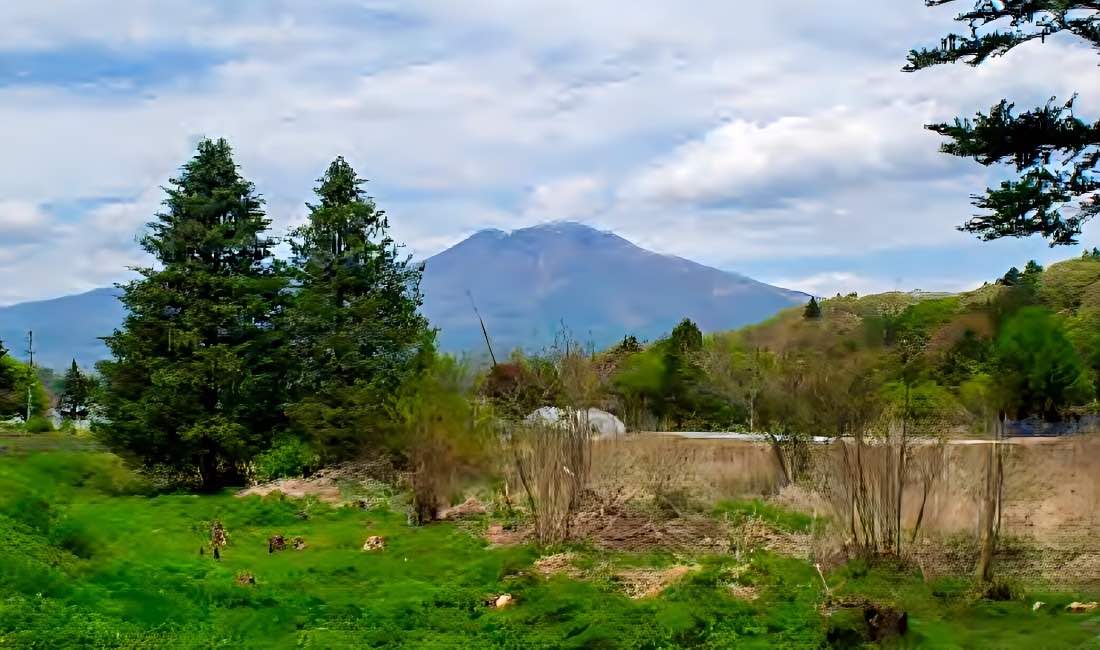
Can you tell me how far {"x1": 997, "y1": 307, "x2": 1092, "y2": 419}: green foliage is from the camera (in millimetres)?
26688

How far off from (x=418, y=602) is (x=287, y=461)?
41.3 ft

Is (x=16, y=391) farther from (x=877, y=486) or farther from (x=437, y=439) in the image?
(x=877, y=486)

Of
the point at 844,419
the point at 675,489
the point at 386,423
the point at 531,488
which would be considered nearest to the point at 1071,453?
the point at 844,419

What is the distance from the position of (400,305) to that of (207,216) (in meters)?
4.79

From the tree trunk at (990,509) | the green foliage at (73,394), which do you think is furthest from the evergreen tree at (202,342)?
the green foliage at (73,394)

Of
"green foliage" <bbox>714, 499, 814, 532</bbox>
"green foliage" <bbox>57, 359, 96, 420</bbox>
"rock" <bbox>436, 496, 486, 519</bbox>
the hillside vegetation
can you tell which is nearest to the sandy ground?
"green foliage" <bbox>714, 499, 814, 532</bbox>

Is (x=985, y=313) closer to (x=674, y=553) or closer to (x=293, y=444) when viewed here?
(x=674, y=553)

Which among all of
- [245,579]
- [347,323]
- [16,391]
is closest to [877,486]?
[245,579]

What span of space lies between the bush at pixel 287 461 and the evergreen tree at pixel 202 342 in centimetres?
42

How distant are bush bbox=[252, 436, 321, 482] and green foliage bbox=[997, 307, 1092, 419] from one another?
687 inches

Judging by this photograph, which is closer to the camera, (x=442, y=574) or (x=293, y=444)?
(x=442, y=574)

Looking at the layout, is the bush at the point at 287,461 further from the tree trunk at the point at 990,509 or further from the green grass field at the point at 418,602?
the tree trunk at the point at 990,509

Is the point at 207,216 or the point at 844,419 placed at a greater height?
the point at 207,216

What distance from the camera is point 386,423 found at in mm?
19422
